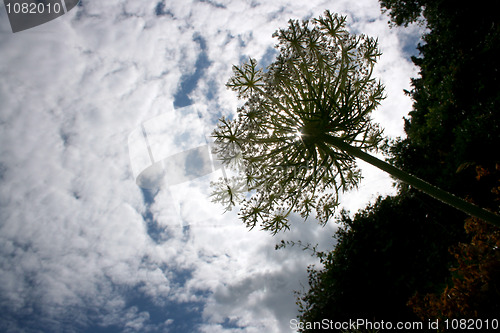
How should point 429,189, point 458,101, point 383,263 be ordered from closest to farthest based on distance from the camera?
point 429,189, point 458,101, point 383,263

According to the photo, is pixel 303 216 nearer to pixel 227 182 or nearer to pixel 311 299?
pixel 227 182

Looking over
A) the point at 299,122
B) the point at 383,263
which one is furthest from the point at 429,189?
the point at 383,263

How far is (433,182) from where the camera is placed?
386 inches

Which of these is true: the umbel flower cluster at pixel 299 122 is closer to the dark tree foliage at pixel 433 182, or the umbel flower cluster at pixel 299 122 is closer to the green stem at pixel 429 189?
the green stem at pixel 429 189

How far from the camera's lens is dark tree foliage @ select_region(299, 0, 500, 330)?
788 centimetres

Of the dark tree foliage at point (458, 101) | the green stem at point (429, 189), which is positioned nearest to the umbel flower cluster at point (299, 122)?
the green stem at point (429, 189)

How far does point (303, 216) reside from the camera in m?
6.13

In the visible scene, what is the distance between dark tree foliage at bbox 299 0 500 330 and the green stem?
20.0 feet

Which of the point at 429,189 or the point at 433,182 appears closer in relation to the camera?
the point at 429,189

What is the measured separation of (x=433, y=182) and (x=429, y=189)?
28.8 ft

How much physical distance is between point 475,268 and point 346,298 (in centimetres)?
686

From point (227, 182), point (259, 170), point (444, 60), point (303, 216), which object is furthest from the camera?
point (444, 60)

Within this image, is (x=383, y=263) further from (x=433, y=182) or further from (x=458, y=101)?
(x=458, y=101)

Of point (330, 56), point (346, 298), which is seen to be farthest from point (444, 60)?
point (346, 298)
